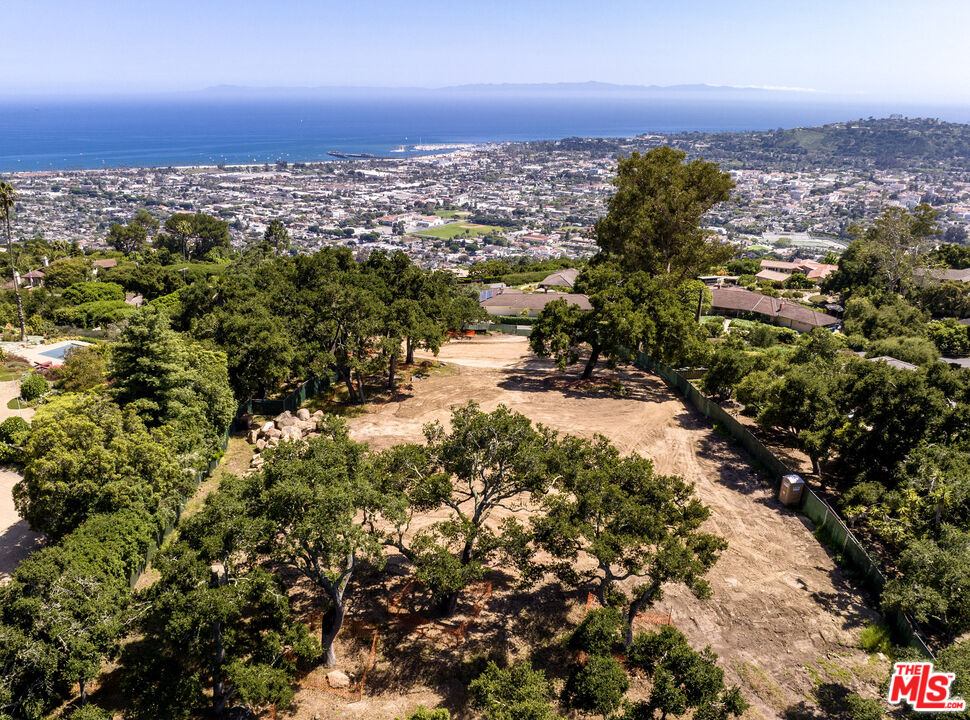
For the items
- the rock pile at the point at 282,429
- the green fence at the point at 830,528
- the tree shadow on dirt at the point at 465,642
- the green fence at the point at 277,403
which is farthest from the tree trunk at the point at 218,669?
the green fence at the point at 830,528

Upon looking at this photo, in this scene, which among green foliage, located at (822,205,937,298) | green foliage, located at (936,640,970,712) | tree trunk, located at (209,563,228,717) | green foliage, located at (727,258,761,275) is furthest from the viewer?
green foliage, located at (727,258,761,275)

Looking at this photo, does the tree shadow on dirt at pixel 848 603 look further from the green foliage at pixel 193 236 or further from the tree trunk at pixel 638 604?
the green foliage at pixel 193 236

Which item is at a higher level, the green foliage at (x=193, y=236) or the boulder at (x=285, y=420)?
the green foliage at (x=193, y=236)

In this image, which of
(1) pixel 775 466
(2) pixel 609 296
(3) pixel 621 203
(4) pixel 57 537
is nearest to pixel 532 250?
(3) pixel 621 203

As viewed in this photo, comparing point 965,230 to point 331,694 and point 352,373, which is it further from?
point 331,694

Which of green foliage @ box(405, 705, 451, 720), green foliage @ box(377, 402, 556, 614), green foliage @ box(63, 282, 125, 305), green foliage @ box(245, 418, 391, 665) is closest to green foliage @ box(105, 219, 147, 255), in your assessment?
green foliage @ box(63, 282, 125, 305)

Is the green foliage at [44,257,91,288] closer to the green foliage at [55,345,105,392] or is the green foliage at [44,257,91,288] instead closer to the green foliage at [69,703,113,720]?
the green foliage at [55,345,105,392]
